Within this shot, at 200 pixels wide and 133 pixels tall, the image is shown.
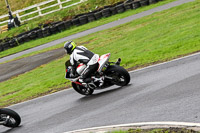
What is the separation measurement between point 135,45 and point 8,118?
10.4 m

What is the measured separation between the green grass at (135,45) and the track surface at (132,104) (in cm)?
226

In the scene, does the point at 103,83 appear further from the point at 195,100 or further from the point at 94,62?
the point at 195,100

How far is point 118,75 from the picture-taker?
38.4ft

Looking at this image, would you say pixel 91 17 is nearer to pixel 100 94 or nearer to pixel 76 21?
pixel 76 21

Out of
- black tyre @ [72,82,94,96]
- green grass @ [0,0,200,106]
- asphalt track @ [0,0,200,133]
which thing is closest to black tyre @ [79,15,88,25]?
green grass @ [0,0,200,106]

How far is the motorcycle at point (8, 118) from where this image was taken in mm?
10423

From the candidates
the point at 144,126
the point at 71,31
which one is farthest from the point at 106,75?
the point at 71,31

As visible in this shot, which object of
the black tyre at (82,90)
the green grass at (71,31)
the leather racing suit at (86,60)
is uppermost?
the leather racing suit at (86,60)

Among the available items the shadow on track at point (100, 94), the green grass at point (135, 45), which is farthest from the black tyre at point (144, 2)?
the shadow on track at point (100, 94)

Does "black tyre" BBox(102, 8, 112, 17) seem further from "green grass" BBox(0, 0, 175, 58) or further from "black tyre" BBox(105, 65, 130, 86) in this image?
"black tyre" BBox(105, 65, 130, 86)

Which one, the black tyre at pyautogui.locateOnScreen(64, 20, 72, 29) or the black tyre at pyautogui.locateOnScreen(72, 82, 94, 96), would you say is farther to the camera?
the black tyre at pyautogui.locateOnScreen(64, 20, 72, 29)

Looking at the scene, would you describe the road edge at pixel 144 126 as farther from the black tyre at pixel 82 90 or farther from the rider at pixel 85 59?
the black tyre at pixel 82 90

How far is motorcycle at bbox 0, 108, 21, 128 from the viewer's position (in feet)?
34.2

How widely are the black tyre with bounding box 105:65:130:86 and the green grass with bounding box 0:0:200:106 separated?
10.7ft
